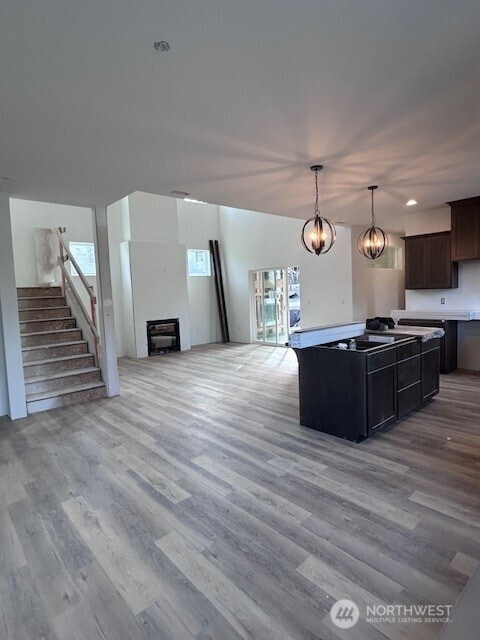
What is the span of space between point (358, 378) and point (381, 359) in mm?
352

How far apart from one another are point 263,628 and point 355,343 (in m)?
2.95

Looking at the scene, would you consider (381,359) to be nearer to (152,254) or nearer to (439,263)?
(439,263)

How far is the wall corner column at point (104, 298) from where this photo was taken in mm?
5164

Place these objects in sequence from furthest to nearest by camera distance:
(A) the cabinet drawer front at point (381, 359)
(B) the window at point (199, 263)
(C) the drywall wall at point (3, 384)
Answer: (B) the window at point (199, 263) → (C) the drywall wall at point (3, 384) → (A) the cabinet drawer front at point (381, 359)

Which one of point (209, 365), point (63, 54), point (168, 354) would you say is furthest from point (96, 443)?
point (168, 354)

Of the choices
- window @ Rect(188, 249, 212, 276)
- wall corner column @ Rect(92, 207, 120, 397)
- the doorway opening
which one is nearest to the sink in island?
wall corner column @ Rect(92, 207, 120, 397)

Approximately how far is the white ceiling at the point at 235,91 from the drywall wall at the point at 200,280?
5.96 m

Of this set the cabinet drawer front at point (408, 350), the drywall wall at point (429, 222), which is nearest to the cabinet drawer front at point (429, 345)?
the cabinet drawer front at point (408, 350)

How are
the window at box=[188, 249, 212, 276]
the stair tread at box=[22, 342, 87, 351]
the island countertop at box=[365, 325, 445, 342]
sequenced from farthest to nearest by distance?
the window at box=[188, 249, 212, 276], the stair tread at box=[22, 342, 87, 351], the island countertop at box=[365, 325, 445, 342]

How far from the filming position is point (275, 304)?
9.73m

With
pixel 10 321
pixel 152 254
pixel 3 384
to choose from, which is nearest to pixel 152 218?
pixel 152 254

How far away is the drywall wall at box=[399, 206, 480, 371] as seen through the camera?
19.6 ft

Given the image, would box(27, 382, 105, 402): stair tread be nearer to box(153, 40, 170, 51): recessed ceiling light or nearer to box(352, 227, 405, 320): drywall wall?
box(153, 40, 170, 51): recessed ceiling light

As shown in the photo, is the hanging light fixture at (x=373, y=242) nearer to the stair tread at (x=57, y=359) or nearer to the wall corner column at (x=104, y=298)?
the wall corner column at (x=104, y=298)
